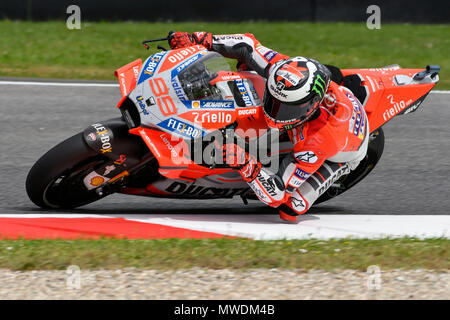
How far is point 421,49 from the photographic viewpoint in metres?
13.0

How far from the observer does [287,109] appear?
4.73 metres

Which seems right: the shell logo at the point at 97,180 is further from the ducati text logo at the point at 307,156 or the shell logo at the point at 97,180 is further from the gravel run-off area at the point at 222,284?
the ducati text logo at the point at 307,156

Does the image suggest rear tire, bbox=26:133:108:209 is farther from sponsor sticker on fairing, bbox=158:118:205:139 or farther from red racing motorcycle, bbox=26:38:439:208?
sponsor sticker on fairing, bbox=158:118:205:139

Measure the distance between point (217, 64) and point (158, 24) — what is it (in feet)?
30.3

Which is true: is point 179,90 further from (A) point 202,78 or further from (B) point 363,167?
(B) point 363,167

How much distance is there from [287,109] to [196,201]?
1650 millimetres

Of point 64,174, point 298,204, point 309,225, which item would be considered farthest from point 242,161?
point 64,174

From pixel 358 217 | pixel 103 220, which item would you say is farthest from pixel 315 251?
pixel 103 220

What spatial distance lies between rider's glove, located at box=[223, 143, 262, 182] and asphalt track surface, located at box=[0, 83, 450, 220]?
78 centimetres

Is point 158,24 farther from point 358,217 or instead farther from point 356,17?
point 358,217

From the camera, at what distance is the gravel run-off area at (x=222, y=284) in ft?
12.9

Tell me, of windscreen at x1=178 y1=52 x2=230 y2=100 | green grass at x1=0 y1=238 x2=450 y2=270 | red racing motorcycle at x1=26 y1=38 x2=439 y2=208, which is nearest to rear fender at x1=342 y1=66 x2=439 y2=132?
red racing motorcycle at x1=26 y1=38 x2=439 y2=208

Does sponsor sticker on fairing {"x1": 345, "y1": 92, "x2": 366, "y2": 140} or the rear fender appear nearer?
sponsor sticker on fairing {"x1": 345, "y1": 92, "x2": 366, "y2": 140}

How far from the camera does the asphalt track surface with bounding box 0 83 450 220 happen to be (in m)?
5.88
